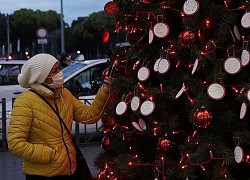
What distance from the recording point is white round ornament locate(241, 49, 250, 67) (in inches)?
127

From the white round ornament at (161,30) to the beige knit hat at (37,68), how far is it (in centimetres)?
85

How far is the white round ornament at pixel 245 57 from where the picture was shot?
10.6 ft

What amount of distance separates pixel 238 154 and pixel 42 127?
1424 mm

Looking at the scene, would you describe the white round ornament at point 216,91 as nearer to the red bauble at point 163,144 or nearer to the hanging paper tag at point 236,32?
the hanging paper tag at point 236,32

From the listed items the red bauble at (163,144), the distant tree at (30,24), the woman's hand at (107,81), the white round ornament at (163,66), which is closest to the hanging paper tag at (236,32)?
the white round ornament at (163,66)

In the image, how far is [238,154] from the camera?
3.26 meters

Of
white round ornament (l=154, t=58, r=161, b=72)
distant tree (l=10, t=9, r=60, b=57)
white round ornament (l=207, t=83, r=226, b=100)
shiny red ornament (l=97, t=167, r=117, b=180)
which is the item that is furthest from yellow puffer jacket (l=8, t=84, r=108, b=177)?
distant tree (l=10, t=9, r=60, b=57)

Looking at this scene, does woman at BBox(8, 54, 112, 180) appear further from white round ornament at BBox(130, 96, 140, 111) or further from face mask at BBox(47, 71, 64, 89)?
white round ornament at BBox(130, 96, 140, 111)

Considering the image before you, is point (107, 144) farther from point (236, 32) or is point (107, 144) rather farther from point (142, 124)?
point (236, 32)

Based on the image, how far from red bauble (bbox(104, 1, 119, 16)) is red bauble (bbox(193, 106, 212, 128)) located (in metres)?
1.24

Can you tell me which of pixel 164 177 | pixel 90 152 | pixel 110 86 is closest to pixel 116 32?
pixel 110 86

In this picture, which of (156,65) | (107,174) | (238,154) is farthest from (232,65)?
(107,174)

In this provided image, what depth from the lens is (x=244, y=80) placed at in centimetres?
342

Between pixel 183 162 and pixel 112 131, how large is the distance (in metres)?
0.85
